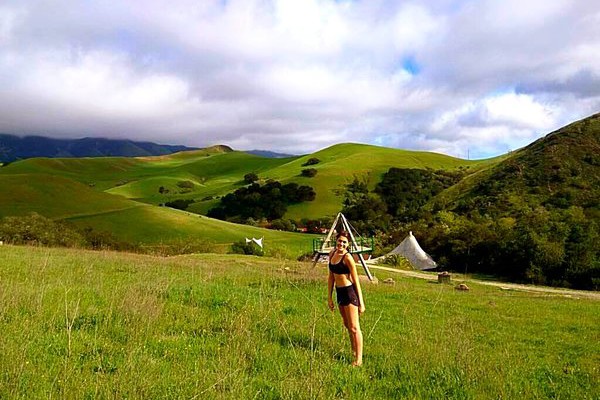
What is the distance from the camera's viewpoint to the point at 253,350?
7805 millimetres

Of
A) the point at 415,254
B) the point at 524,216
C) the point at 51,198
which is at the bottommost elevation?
the point at 415,254

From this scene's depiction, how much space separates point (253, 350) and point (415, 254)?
47.0 metres

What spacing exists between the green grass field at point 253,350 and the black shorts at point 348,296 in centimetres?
88

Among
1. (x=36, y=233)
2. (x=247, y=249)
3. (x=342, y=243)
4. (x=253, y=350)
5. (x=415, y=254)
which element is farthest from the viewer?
(x=415, y=254)

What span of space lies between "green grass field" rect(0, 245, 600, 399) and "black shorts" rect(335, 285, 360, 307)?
88cm

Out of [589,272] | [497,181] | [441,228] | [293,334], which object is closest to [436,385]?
[293,334]

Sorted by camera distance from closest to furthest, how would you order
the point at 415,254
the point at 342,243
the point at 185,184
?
the point at 342,243
the point at 415,254
the point at 185,184

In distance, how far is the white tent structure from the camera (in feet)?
169

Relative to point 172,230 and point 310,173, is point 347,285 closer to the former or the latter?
point 172,230

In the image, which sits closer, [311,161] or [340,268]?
[340,268]

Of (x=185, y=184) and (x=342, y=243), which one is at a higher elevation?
(x=342, y=243)

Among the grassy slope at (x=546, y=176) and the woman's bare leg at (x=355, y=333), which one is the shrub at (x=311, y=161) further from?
the woman's bare leg at (x=355, y=333)

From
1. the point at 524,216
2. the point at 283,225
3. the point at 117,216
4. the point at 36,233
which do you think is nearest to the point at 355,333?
the point at 36,233

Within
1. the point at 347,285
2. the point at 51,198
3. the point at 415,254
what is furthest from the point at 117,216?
the point at 347,285
